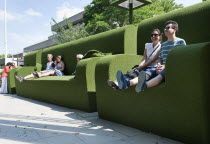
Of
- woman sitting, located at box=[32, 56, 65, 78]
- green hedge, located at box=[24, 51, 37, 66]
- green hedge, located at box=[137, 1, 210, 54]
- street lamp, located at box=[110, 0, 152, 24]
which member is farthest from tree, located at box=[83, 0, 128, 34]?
green hedge, located at box=[137, 1, 210, 54]

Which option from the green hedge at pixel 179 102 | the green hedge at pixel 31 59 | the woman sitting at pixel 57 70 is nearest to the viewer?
the green hedge at pixel 179 102

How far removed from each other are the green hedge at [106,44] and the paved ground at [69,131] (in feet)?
5.24

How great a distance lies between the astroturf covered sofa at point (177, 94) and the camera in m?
2.00

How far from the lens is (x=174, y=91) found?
87.5 inches

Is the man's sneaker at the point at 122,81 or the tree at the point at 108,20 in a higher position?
the tree at the point at 108,20

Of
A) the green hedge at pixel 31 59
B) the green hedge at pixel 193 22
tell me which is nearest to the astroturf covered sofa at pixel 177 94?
the green hedge at pixel 193 22

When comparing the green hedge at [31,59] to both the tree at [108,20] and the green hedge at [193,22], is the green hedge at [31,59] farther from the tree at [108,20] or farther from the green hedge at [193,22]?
the tree at [108,20]

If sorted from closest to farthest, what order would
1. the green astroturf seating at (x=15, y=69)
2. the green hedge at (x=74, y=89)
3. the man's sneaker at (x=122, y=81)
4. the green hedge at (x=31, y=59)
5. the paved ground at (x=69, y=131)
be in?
the paved ground at (x=69, y=131)
the man's sneaker at (x=122, y=81)
the green hedge at (x=74, y=89)
the green astroturf seating at (x=15, y=69)
the green hedge at (x=31, y=59)

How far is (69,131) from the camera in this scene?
2.88m

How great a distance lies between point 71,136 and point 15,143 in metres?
0.64

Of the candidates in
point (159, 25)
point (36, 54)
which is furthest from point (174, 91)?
point (36, 54)

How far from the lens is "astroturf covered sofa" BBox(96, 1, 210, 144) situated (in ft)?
6.56

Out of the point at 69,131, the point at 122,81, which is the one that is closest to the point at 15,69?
the point at 69,131

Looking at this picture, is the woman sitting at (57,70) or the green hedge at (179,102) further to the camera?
the woman sitting at (57,70)
